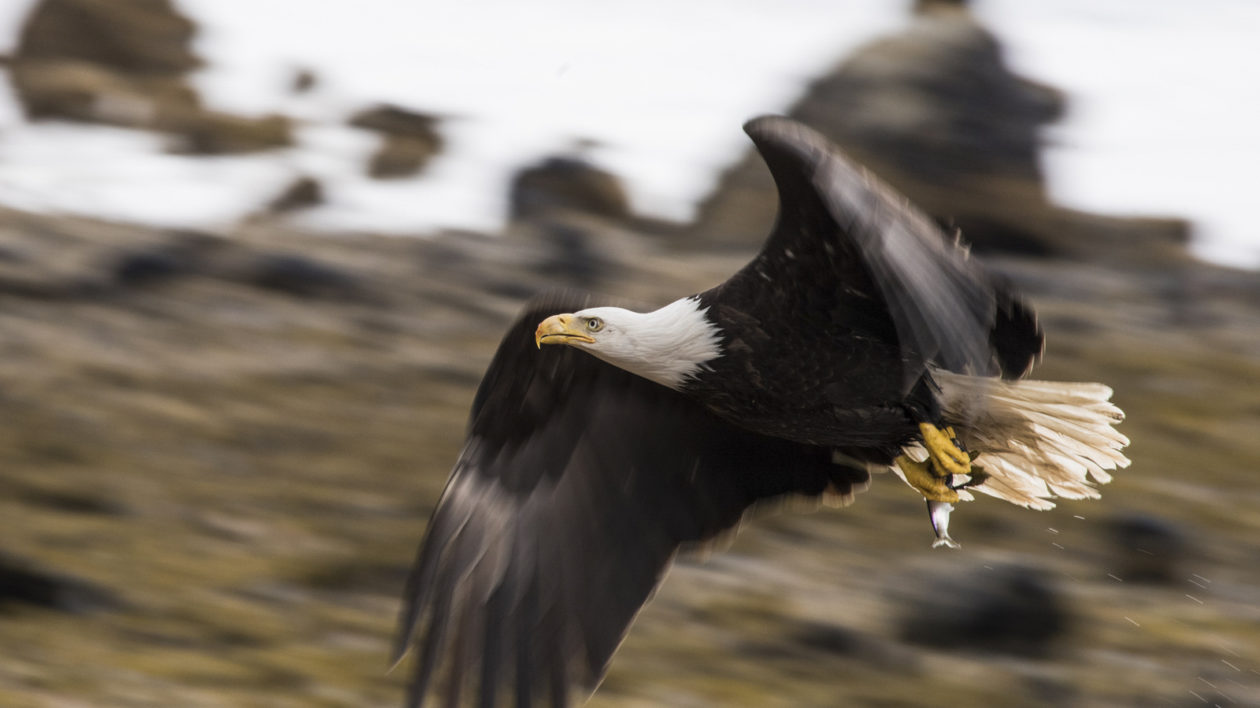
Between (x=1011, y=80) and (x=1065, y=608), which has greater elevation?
(x=1011, y=80)

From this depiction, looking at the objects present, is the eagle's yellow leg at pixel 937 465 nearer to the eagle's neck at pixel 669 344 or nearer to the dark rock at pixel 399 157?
the eagle's neck at pixel 669 344

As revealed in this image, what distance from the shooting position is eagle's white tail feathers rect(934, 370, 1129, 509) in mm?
4645

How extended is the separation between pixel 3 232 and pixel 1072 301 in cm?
747

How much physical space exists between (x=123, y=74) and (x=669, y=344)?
1106 cm

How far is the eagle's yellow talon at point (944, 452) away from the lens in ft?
15.1

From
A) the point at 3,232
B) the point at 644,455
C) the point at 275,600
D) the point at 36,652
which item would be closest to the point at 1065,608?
the point at 644,455

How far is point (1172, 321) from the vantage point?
37.0 feet

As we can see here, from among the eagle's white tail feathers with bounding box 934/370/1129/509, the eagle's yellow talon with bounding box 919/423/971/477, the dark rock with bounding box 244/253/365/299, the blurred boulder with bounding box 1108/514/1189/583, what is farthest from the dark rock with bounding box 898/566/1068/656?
the dark rock with bounding box 244/253/365/299

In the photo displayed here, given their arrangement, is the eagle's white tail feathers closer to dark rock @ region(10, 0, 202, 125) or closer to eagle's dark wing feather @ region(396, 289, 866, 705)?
eagle's dark wing feather @ region(396, 289, 866, 705)

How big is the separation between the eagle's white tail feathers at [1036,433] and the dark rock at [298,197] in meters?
8.05

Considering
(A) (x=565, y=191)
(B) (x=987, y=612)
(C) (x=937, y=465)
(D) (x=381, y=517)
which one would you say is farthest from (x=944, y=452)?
(A) (x=565, y=191)

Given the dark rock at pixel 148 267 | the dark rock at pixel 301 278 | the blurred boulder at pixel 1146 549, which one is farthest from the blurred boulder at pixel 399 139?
the blurred boulder at pixel 1146 549

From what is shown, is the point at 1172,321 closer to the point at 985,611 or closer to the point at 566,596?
the point at 985,611

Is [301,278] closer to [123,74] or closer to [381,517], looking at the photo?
[381,517]
